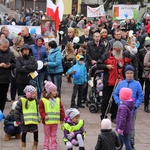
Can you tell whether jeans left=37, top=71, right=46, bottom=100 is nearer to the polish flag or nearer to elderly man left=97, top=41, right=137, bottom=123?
elderly man left=97, top=41, right=137, bottom=123

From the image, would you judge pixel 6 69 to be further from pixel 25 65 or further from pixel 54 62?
pixel 54 62

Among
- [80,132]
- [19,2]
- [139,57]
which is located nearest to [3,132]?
[80,132]

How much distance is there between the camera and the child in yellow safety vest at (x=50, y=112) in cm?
825

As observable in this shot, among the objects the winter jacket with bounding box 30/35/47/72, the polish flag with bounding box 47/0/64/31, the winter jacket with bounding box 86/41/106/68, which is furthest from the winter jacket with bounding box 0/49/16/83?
the polish flag with bounding box 47/0/64/31

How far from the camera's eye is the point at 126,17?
84.0ft

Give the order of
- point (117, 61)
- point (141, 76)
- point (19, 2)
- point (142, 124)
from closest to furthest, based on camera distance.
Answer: point (117, 61), point (142, 124), point (141, 76), point (19, 2)

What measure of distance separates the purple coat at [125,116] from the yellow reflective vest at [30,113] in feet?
4.64

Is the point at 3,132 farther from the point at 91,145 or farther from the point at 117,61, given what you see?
the point at 117,61

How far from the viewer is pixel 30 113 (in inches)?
324

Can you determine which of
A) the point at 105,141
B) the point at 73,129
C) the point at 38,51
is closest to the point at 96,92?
the point at 38,51

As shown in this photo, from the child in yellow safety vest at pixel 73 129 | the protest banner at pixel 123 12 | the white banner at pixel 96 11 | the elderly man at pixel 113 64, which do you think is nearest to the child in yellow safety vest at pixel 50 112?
the child in yellow safety vest at pixel 73 129

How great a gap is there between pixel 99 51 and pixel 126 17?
14126 millimetres

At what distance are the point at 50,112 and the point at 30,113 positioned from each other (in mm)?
339

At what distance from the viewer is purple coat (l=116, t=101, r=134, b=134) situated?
8.02 metres
